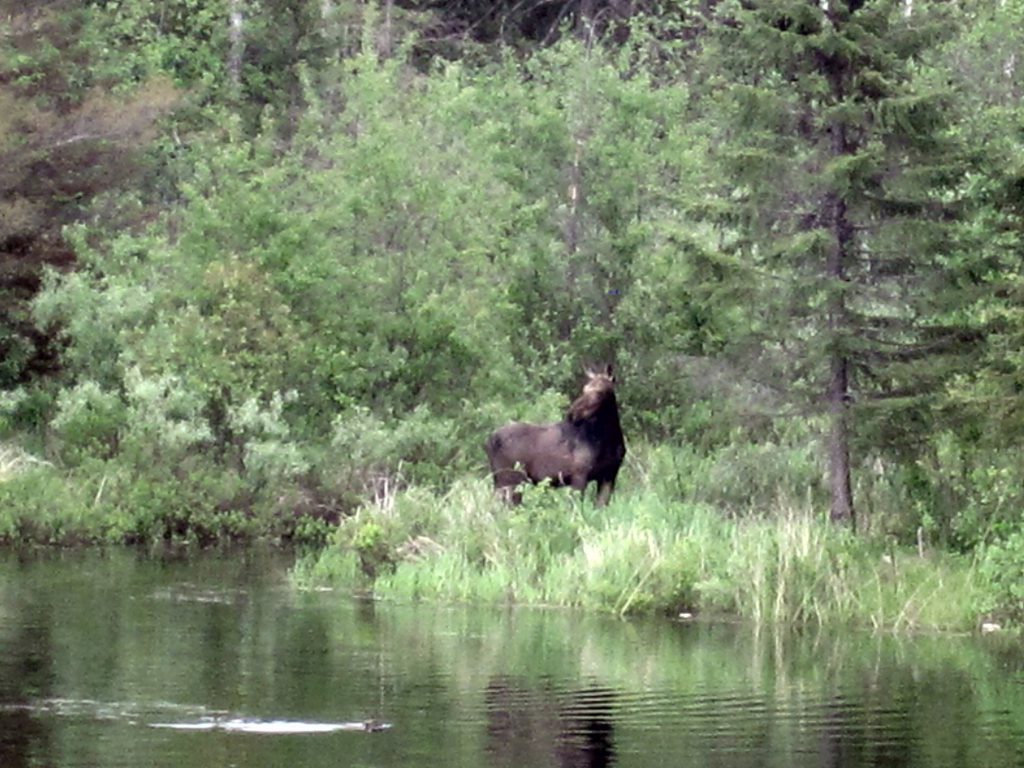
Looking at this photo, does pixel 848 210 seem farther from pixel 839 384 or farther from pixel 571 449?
pixel 571 449

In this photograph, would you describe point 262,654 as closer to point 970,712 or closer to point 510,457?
point 970,712

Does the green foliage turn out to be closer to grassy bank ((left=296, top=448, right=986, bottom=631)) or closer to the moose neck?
grassy bank ((left=296, top=448, right=986, bottom=631))

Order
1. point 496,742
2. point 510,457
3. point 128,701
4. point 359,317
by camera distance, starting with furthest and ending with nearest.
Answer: point 359,317
point 510,457
point 128,701
point 496,742

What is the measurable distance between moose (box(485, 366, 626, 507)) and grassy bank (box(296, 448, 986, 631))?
1.50 m

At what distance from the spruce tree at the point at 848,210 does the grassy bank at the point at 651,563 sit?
1453 millimetres

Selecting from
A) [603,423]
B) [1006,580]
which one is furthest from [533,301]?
[1006,580]

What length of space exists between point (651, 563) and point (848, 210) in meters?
4.26

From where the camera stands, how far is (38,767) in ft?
40.5

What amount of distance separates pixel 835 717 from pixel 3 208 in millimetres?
21527

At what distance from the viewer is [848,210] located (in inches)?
872

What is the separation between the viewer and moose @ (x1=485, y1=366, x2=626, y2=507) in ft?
83.5

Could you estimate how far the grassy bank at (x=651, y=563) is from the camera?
2048cm

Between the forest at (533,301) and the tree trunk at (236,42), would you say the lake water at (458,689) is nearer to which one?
the forest at (533,301)

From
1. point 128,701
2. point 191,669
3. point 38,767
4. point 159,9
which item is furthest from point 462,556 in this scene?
point 159,9
